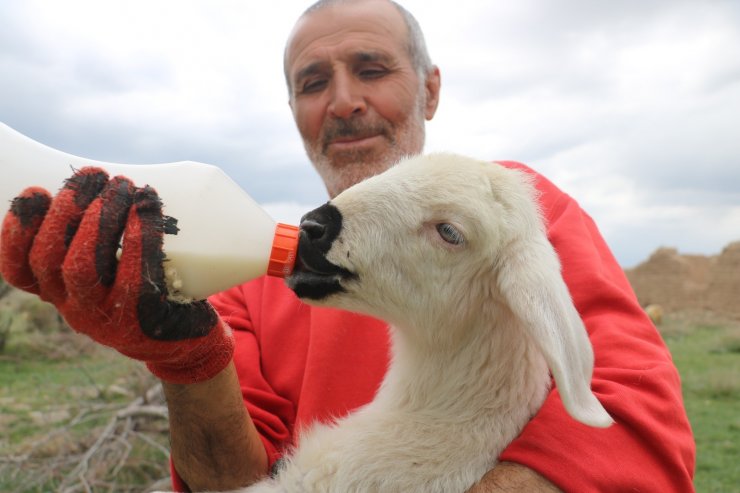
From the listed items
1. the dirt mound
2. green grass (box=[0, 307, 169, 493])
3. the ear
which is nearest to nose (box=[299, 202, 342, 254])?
the ear

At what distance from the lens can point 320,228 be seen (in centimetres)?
181

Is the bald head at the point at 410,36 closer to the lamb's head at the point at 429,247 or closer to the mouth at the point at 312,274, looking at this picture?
the lamb's head at the point at 429,247

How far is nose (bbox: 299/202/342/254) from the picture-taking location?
5.91 feet

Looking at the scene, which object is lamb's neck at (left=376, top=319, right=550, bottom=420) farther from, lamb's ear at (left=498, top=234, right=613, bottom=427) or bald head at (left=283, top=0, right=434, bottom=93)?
bald head at (left=283, top=0, right=434, bottom=93)

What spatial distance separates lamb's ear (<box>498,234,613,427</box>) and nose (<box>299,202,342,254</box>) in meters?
0.48

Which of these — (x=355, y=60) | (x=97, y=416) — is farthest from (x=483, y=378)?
(x=97, y=416)

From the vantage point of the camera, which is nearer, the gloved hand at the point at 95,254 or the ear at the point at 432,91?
the gloved hand at the point at 95,254

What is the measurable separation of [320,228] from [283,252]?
120 mm

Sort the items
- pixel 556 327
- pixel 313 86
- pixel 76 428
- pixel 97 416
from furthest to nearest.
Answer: pixel 76 428, pixel 97 416, pixel 313 86, pixel 556 327

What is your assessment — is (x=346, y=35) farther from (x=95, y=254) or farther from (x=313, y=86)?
(x=95, y=254)

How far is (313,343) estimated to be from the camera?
2717 millimetres

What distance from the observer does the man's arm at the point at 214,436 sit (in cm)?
214

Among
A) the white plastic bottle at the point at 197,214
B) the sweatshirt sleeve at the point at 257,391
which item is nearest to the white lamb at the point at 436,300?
the white plastic bottle at the point at 197,214

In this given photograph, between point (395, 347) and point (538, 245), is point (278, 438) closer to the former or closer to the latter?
point (395, 347)
